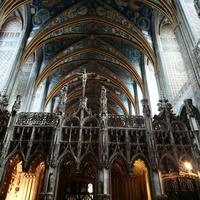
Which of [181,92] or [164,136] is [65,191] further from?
[181,92]

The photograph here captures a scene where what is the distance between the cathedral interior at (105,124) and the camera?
8.32 metres

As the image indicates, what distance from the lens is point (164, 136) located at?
902 cm

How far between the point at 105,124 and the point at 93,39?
11119 millimetres

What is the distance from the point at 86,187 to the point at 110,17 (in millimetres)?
12528

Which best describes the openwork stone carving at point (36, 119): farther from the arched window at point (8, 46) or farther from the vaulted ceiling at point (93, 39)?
the vaulted ceiling at point (93, 39)

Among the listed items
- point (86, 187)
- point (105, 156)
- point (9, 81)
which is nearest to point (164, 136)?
point (105, 156)

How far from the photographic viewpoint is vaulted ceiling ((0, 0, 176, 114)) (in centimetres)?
1466

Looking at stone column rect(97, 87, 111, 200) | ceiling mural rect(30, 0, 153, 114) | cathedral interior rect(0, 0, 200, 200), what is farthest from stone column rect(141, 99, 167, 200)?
ceiling mural rect(30, 0, 153, 114)

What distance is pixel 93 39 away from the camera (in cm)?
1806

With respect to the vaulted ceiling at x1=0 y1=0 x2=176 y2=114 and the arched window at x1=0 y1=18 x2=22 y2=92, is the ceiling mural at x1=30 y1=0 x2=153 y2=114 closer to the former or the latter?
the vaulted ceiling at x1=0 y1=0 x2=176 y2=114

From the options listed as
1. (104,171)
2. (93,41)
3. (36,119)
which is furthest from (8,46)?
(104,171)

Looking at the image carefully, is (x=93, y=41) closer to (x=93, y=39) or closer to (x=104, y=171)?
(x=93, y=39)

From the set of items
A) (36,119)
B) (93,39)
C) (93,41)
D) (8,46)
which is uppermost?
(93,41)

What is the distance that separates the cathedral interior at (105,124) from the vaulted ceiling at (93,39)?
82mm
